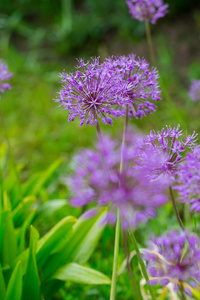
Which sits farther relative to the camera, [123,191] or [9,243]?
[9,243]

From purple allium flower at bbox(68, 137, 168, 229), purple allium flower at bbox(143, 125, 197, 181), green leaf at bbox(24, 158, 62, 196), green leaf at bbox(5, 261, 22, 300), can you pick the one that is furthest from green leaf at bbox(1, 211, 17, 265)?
purple allium flower at bbox(143, 125, 197, 181)

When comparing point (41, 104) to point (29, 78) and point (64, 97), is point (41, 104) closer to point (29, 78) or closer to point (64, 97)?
point (29, 78)

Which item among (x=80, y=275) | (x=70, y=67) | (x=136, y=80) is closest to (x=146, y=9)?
(x=136, y=80)

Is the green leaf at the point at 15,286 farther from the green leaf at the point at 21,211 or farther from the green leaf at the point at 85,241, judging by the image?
the green leaf at the point at 21,211

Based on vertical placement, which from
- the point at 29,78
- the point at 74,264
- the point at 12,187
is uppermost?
the point at 29,78

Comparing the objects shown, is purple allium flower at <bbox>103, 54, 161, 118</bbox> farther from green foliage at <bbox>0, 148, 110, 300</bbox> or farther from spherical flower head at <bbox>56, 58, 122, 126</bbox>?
green foliage at <bbox>0, 148, 110, 300</bbox>

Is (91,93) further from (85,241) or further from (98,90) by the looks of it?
(85,241)

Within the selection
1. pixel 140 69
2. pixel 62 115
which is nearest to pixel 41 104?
pixel 62 115
